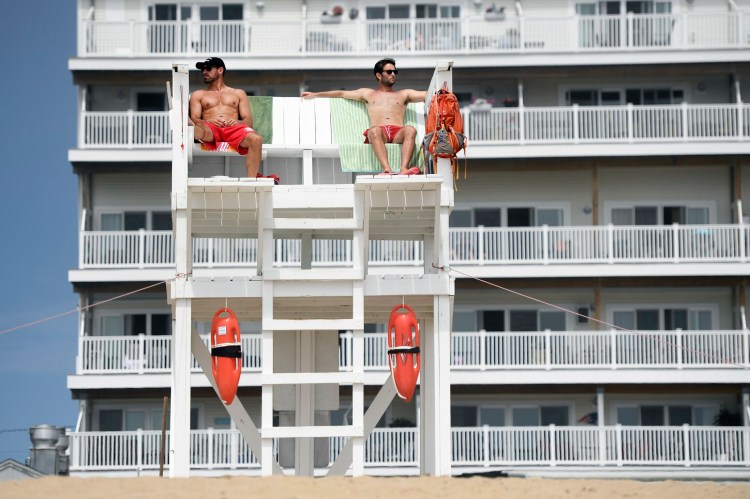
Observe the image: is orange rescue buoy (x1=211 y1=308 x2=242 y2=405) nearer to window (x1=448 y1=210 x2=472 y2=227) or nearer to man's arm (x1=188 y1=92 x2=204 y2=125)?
man's arm (x1=188 y1=92 x2=204 y2=125)

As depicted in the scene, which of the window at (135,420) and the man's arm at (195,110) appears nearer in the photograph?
the man's arm at (195,110)

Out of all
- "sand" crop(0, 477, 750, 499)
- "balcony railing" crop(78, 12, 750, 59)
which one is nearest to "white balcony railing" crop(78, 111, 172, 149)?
"balcony railing" crop(78, 12, 750, 59)

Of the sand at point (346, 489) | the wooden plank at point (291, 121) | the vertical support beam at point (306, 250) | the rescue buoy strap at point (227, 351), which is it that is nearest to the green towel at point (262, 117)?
the wooden plank at point (291, 121)

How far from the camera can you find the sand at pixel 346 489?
16828 mm

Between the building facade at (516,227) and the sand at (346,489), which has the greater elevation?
the building facade at (516,227)

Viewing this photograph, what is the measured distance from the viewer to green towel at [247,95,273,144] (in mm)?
21094

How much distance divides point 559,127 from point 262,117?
Answer: 21919 mm

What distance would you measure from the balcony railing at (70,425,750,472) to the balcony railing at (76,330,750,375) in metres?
1.66

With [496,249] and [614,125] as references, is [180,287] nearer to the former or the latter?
[496,249]

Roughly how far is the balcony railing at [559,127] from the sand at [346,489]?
2397cm

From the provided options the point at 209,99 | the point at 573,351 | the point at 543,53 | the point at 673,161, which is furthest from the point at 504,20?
the point at 209,99

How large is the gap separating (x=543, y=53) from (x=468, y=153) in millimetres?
3376

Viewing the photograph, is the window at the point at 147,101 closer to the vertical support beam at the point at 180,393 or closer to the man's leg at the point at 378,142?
the man's leg at the point at 378,142

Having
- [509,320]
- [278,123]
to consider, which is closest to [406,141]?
[278,123]
